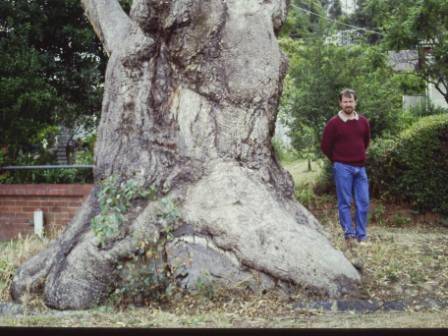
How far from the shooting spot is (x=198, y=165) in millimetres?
6348

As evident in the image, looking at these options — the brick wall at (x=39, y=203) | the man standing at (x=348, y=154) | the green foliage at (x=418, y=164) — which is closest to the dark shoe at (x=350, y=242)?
the man standing at (x=348, y=154)

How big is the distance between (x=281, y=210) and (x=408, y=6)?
617 cm

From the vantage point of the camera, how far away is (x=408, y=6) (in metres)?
11.1

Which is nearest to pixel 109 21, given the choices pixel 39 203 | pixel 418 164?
pixel 39 203

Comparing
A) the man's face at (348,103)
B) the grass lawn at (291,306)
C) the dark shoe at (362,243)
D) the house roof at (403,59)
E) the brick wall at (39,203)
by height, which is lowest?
the grass lawn at (291,306)

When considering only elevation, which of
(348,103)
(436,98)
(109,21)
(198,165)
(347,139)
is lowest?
(198,165)

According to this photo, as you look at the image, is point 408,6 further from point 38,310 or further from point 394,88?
point 38,310

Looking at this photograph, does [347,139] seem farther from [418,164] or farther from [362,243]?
[418,164]

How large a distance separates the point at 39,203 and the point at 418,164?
5.92 m

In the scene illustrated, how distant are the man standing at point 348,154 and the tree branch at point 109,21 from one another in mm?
2520

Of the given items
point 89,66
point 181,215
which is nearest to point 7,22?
point 89,66

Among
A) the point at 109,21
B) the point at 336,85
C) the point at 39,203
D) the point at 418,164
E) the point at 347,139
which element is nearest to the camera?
the point at 109,21

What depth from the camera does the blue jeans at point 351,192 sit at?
7992 millimetres

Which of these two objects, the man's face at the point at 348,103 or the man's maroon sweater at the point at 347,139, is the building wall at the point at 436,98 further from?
the man's face at the point at 348,103
